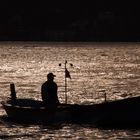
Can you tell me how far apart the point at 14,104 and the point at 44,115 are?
322cm

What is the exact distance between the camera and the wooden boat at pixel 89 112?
132 feet

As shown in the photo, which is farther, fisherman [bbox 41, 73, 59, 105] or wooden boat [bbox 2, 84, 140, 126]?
fisherman [bbox 41, 73, 59, 105]

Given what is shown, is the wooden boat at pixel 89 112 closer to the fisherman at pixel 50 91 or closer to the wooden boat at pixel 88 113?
the wooden boat at pixel 88 113

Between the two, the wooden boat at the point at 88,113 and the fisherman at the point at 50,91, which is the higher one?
the fisherman at the point at 50,91

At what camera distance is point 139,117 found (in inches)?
1598

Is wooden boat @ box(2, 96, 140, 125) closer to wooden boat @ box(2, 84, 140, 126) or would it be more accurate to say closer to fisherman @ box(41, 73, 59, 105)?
wooden boat @ box(2, 84, 140, 126)

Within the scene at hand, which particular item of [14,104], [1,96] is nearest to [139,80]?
[1,96]

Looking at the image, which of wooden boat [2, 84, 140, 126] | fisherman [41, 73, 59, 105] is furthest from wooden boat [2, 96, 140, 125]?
fisherman [41, 73, 59, 105]

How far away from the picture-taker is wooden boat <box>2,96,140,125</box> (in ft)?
132

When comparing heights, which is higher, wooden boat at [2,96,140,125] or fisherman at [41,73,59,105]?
fisherman at [41,73,59,105]

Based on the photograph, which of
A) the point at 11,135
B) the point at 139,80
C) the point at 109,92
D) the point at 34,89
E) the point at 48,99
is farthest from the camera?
the point at 139,80

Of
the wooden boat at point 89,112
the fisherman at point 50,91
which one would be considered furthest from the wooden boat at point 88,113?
the fisherman at point 50,91

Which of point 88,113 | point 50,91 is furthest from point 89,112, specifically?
point 50,91

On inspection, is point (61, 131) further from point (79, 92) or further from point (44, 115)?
point (79, 92)
